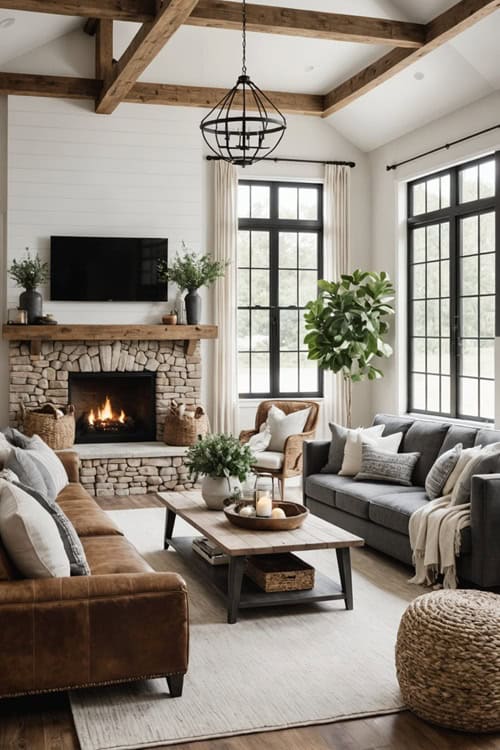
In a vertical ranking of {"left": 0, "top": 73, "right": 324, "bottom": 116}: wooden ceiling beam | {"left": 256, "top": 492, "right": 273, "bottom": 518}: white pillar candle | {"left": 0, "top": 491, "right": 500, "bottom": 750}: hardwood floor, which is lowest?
{"left": 0, "top": 491, "right": 500, "bottom": 750}: hardwood floor

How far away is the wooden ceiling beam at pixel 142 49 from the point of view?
555 cm

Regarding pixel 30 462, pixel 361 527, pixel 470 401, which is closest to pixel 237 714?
pixel 30 462

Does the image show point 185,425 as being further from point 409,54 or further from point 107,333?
point 409,54

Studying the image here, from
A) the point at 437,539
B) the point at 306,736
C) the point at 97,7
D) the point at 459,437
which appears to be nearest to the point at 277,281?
the point at 459,437

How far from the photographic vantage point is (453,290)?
801cm

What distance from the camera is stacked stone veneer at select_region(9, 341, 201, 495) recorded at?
827cm

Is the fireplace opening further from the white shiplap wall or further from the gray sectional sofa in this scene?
the gray sectional sofa

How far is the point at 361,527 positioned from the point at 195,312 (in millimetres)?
3359

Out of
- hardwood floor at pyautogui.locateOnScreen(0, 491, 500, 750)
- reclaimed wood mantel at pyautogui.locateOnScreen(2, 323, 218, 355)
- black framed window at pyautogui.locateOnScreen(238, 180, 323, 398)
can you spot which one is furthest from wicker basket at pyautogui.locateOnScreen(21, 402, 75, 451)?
hardwood floor at pyautogui.locateOnScreen(0, 491, 500, 750)

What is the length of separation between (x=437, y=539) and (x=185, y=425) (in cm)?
388

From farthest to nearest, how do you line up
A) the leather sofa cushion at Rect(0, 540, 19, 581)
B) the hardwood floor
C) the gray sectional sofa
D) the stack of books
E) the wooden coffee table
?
the stack of books < the gray sectional sofa < the wooden coffee table < the leather sofa cushion at Rect(0, 540, 19, 581) < the hardwood floor

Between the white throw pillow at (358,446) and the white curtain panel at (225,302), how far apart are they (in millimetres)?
2461

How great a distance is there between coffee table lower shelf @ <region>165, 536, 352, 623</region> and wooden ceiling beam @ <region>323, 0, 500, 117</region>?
12.8 ft

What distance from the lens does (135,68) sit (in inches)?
272
